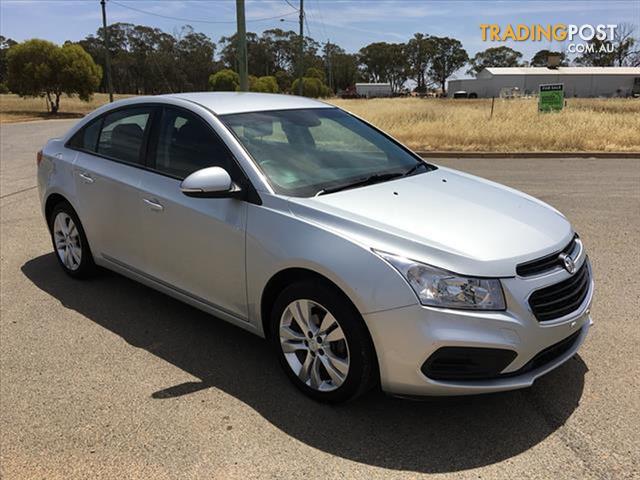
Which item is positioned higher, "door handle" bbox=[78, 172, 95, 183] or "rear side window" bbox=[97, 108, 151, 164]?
"rear side window" bbox=[97, 108, 151, 164]

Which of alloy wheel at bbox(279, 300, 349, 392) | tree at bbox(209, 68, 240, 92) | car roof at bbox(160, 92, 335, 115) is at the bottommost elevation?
alloy wheel at bbox(279, 300, 349, 392)

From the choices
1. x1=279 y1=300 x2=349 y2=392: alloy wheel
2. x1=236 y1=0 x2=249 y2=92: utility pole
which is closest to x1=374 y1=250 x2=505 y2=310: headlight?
x1=279 y1=300 x2=349 y2=392: alloy wheel

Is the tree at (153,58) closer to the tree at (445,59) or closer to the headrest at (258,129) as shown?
the tree at (445,59)

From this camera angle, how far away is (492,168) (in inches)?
480

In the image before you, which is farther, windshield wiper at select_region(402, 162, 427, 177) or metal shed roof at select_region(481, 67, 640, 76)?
metal shed roof at select_region(481, 67, 640, 76)

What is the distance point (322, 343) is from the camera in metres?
3.02

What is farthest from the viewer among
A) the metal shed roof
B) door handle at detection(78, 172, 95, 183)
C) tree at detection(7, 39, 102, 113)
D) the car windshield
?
the metal shed roof

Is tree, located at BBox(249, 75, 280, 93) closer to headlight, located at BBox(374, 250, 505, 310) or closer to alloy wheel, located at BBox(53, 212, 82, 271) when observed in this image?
alloy wheel, located at BBox(53, 212, 82, 271)

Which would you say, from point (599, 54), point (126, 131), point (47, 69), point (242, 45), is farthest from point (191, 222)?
point (599, 54)

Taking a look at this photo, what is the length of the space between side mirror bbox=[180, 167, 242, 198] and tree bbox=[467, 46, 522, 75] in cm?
13348

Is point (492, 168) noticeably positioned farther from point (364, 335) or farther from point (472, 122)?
point (364, 335)

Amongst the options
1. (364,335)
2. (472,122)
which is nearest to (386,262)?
(364,335)

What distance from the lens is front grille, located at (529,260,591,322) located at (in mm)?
2725

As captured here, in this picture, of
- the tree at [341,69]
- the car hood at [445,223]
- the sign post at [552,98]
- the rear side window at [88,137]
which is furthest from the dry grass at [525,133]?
the tree at [341,69]
